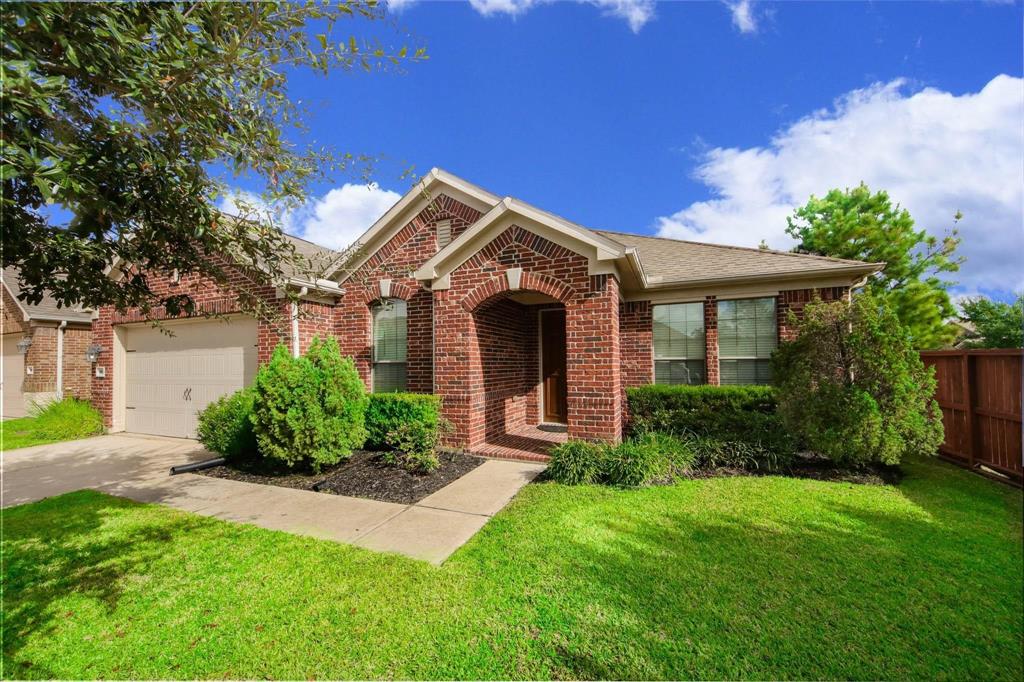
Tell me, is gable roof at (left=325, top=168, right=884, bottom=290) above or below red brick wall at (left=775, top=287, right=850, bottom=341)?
above

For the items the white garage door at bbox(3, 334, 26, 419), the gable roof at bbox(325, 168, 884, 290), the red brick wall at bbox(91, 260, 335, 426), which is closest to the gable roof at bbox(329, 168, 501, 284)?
the gable roof at bbox(325, 168, 884, 290)

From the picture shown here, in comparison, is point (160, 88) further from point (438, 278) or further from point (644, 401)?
point (644, 401)

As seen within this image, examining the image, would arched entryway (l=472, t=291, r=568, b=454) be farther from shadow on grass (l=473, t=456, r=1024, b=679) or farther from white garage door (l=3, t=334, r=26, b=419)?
white garage door (l=3, t=334, r=26, b=419)

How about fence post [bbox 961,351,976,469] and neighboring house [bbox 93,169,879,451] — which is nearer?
fence post [bbox 961,351,976,469]

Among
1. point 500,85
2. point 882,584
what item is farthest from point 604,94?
point 882,584

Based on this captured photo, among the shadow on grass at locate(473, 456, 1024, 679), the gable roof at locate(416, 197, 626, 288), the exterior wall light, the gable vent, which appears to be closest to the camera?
the shadow on grass at locate(473, 456, 1024, 679)

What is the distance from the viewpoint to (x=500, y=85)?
7090 millimetres

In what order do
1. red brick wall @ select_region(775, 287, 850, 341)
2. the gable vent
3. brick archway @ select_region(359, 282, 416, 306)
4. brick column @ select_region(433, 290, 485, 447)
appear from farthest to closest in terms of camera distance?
the gable vent → brick archway @ select_region(359, 282, 416, 306) → red brick wall @ select_region(775, 287, 850, 341) → brick column @ select_region(433, 290, 485, 447)

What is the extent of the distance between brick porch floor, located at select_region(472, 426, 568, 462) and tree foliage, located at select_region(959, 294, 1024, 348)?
43.1 feet

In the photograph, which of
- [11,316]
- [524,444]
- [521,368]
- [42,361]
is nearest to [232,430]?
[524,444]

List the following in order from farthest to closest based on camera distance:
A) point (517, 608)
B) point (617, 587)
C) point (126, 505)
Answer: point (126, 505)
point (617, 587)
point (517, 608)

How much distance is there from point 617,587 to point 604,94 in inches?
328

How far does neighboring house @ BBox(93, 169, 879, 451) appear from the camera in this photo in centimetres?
700

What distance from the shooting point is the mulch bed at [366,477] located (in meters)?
5.66
